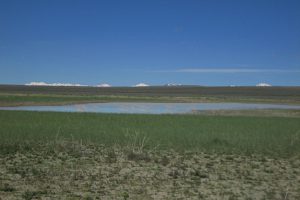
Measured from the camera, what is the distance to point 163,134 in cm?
2448

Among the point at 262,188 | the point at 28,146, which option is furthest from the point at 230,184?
the point at 28,146

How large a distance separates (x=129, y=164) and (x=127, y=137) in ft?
23.3

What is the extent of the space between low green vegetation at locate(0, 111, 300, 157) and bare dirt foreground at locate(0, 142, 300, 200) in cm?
181

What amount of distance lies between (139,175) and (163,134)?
10.7 m

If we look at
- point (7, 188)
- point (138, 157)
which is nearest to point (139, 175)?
point (138, 157)

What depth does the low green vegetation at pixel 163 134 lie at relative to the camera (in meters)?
19.8

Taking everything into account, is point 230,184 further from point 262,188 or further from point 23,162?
point 23,162

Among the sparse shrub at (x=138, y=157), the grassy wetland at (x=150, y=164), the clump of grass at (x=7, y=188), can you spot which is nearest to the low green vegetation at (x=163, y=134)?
the grassy wetland at (x=150, y=164)

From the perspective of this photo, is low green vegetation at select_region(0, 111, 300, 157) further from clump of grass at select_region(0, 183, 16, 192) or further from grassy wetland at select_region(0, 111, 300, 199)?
clump of grass at select_region(0, 183, 16, 192)

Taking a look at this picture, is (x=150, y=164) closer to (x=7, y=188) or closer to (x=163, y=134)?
(x=7, y=188)

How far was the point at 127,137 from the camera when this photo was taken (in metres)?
22.7

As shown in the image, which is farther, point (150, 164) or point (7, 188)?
point (150, 164)

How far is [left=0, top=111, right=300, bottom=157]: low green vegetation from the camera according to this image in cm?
1983

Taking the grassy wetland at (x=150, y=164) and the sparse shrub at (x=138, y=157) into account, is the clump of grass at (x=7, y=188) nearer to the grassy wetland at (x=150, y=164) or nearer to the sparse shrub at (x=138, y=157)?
the grassy wetland at (x=150, y=164)
